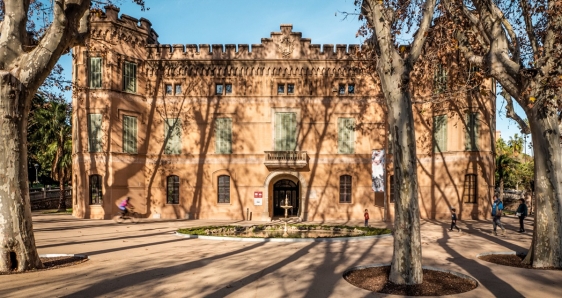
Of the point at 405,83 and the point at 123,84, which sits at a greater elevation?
the point at 123,84

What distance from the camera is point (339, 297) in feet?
26.3

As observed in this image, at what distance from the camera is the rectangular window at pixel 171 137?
2723 centimetres

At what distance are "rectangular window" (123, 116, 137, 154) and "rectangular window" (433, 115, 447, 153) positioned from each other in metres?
21.4

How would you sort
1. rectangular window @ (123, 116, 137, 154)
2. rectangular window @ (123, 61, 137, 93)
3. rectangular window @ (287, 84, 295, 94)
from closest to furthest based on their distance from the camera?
1. rectangular window @ (123, 116, 137, 154)
2. rectangular window @ (123, 61, 137, 93)
3. rectangular window @ (287, 84, 295, 94)

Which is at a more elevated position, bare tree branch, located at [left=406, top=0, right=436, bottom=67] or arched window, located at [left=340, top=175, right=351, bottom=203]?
bare tree branch, located at [left=406, top=0, right=436, bottom=67]

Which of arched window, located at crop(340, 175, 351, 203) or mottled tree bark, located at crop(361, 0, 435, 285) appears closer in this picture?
mottled tree bark, located at crop(361, 0, 435, 285)

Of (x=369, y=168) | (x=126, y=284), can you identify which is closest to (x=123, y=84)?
(x=369, y=168)

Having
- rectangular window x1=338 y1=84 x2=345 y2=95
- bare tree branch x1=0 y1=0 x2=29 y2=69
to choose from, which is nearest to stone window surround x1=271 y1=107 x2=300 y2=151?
rectangular window x1=338 y1=84 x2=345 y2=95

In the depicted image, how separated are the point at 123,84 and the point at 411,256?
23675 mm

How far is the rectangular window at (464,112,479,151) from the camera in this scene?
2494 centimetres

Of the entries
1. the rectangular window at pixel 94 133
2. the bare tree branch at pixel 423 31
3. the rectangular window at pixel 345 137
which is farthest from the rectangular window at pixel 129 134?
the bare tree branch at pixel 423 31

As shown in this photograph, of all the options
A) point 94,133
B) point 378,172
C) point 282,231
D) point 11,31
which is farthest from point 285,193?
point 11,31

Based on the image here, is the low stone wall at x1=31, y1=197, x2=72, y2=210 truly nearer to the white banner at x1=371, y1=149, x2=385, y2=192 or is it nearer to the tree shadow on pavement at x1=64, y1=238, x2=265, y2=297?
the tree shadow on pavement at x1=64, y1=238, x2=265, y2=297

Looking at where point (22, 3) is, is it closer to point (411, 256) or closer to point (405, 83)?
point (405, 83)
